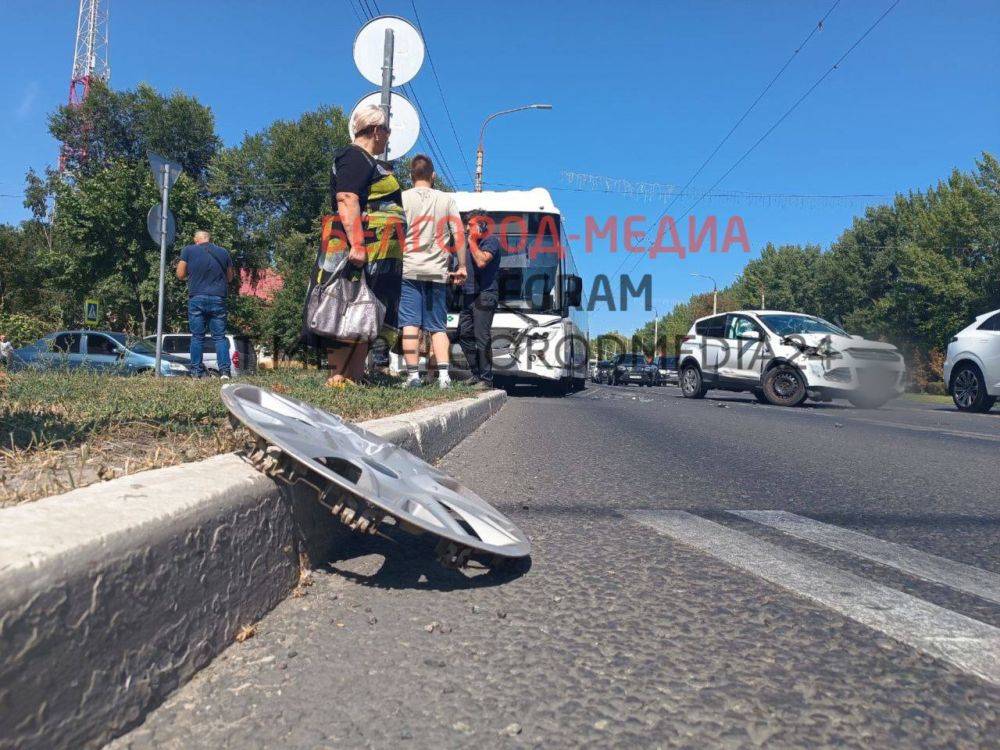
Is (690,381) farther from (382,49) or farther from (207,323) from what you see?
(207,323)

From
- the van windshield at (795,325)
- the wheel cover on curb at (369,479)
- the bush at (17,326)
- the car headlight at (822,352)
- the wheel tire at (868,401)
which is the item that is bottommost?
the wheel tire at (868,401)

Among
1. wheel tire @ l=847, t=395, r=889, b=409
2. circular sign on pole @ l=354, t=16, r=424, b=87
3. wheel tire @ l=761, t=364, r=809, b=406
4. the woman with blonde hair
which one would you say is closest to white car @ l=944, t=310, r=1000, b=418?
wheel tire @ l=847, t=395, r=889, b=409

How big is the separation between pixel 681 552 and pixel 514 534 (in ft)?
2.24

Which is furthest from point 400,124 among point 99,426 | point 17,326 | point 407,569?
point 17,326

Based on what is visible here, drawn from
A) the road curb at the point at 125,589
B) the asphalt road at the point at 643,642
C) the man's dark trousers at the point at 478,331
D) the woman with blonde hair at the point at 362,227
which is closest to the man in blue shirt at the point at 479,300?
the man's dark trousers at the point at 478,331

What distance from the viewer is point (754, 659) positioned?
1.66m

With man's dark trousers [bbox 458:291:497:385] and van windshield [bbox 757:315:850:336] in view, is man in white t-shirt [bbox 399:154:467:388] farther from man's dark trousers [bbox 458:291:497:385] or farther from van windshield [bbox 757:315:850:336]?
van windshield [bbox 757:315:850:336]

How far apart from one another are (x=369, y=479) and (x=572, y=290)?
12.2 m

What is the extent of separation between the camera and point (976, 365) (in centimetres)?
1146

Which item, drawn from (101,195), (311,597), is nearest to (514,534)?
(311,597)

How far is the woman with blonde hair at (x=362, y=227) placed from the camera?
4.89 meters

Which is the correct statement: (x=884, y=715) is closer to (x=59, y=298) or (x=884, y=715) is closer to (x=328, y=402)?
(x=328, y=402)

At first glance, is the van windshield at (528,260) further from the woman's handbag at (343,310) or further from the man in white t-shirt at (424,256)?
the woman's handbag at (343,310)

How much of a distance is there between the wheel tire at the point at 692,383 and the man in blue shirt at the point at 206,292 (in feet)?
32.2
